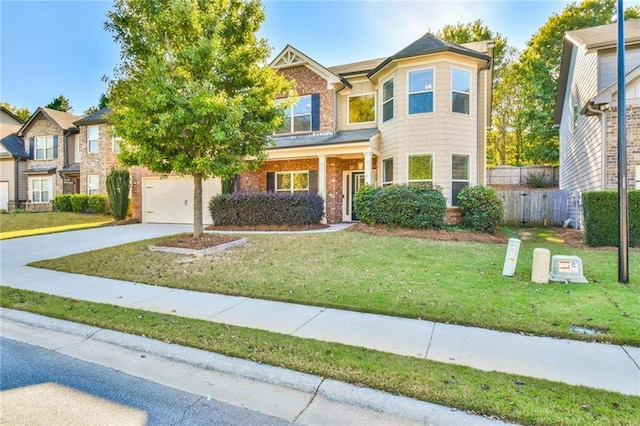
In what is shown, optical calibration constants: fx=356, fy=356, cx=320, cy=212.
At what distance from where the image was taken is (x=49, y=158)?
2500 centimetres

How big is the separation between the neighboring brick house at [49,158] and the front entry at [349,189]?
18.8 metres

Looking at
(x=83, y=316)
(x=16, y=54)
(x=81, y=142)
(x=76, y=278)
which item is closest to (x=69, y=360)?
(x=83, y=316)

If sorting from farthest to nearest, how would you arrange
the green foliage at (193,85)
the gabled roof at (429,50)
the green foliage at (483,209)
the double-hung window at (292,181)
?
the double-hung window at (292,181) → the gabled roof at (429,50) → the green foliage at (483,209) → the green foliage at (193,85)

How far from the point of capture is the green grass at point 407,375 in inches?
105

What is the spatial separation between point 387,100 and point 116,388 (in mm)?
13735

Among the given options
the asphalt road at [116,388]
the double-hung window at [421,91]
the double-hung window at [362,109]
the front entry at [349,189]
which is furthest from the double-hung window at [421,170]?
the asphalt road at [116,388]

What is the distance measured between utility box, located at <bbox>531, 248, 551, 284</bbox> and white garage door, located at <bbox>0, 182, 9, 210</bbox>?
3220 centimetres

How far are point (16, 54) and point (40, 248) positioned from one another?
9477mm

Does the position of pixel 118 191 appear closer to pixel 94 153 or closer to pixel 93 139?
pixel 94 153

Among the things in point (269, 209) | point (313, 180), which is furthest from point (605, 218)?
point (313, 180)

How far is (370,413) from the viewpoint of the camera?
112 inches

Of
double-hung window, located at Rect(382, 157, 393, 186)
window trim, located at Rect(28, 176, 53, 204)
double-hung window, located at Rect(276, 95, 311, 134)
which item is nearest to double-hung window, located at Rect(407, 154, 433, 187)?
double-hung window, located at Rect(382, 157, 393, 186)

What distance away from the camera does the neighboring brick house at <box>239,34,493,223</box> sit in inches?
518

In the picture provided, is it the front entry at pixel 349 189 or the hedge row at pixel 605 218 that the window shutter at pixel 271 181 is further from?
the hedge row at pixel 605 218
